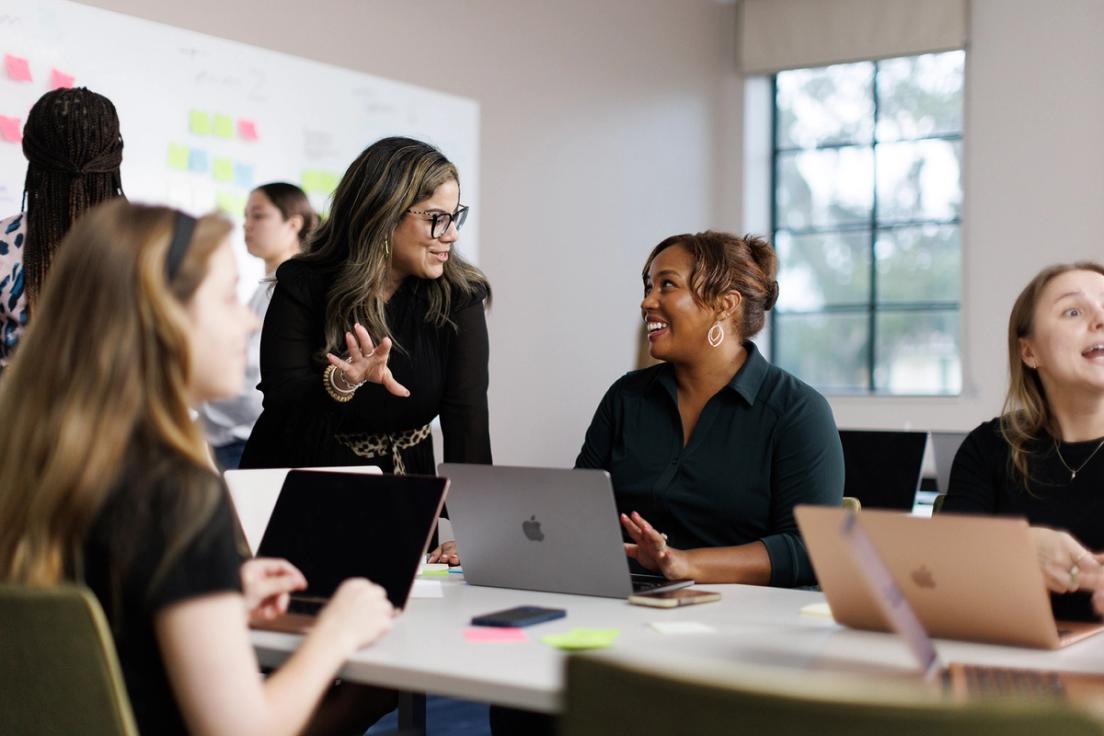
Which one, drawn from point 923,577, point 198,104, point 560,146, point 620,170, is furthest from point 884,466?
point 620,170

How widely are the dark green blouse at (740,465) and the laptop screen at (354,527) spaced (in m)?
0.83

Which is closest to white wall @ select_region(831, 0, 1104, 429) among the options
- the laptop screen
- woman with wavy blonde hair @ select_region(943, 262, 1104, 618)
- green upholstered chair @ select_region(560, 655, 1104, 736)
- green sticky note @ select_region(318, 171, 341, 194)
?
green sticky note @ select_region(318, 171, 341, 194)

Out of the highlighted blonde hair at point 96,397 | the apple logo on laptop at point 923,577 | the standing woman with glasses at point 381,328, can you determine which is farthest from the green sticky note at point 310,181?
the apple logo on laptop at point 923,577

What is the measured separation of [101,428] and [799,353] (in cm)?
669

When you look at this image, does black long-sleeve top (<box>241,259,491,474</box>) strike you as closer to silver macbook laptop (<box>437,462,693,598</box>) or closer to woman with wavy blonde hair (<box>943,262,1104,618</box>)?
silver macbook laptop (<box>437,462,693,598</box>)

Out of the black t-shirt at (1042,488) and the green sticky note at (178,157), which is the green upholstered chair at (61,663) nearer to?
the black t-shirt at (1042,488)

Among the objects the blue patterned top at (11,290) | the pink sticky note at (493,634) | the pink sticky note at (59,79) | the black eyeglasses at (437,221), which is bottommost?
the pink sticky note at (493,634)

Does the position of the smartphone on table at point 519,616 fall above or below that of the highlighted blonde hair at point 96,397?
below

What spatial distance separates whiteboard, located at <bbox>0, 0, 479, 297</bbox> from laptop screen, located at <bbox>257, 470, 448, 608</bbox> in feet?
6.28

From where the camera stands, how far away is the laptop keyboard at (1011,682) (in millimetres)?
1413

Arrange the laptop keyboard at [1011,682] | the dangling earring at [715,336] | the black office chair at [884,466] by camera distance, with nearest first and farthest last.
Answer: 1. the laptop keyboard at [1011,682]
2. the dangling earring at [715,336]
3. the black office chair at [884,466]

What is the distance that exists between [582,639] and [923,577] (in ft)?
1.52

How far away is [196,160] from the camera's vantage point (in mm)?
4484

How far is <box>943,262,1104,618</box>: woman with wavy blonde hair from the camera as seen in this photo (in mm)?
2197
